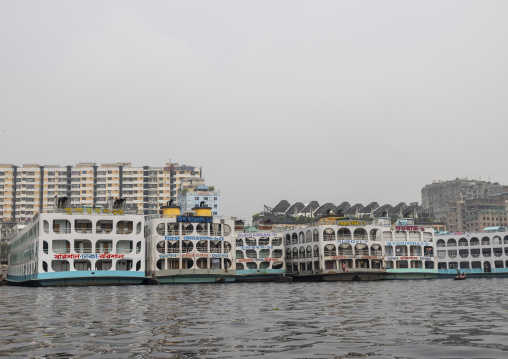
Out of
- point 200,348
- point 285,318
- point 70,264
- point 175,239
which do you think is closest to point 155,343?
point 200,348

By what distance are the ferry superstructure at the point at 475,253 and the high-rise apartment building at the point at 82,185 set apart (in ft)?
265

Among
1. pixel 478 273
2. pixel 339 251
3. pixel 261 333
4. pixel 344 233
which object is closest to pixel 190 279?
pixel 339 251

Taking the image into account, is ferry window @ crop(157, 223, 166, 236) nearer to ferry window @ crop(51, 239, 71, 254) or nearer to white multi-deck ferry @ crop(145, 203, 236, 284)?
white multi-deck ferry @ crop(145, 203, 236, 284)

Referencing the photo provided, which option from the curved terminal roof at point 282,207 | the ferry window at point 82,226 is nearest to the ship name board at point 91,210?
the ferry window at point 82,226

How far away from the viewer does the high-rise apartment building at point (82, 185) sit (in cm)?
17812

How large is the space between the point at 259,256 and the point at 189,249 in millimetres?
18027

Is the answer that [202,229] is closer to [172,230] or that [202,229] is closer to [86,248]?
[172,230]

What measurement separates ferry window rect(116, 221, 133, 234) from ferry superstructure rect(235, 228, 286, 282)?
2635 centimetres

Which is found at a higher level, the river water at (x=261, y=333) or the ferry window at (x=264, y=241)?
the ferry window at (x=264, y=241)

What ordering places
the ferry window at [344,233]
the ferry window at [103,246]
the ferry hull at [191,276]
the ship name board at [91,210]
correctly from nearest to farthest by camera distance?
the ferry window at [103,246]
the ship name board at [91,210]
the ferry hull at [191,276]
the ferry window at [344,233]

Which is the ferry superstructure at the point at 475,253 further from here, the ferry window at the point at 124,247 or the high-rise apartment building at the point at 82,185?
the high-rise apartment building at the point at 82,185

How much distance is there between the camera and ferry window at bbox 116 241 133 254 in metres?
70.5

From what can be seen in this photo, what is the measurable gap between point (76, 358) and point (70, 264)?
57881mm


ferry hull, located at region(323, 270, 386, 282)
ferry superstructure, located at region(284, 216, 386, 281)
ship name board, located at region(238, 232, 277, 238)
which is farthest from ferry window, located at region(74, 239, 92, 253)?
ferry hull, located at region(323, 270, 386, 282)
